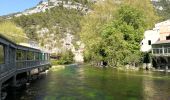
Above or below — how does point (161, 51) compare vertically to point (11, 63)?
above

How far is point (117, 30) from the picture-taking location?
9688 centimetres

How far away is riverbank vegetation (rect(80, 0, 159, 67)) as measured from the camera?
9206 centimetres

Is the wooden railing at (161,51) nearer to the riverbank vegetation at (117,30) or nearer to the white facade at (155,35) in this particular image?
the white facade at (155,35)

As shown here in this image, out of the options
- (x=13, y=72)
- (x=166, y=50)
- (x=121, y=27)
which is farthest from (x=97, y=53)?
(x=13, y=72)

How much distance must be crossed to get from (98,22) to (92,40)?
6073 millimetres

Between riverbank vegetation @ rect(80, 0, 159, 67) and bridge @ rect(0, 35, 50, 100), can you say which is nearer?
bridge @ rect(0, 35, 50, 100)

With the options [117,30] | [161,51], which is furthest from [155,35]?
[117,30]

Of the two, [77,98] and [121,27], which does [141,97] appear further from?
[121,27]

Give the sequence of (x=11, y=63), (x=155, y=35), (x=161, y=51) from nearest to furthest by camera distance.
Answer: (x=11, y=63)
(x=161, y=51)
(x=155, y=35)

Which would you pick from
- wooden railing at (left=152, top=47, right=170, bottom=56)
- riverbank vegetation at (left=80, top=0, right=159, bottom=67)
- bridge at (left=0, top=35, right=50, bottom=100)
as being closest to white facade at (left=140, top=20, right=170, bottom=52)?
riverbank vegetation at (left=80, top=0, right=159, bottom=67)

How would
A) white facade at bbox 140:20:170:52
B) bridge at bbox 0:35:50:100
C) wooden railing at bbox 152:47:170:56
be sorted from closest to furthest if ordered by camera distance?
bridge at bbox 0:35:50:100
wooden railing at bbox 152:47:170:56
white facade at bbox 140:20:170:52

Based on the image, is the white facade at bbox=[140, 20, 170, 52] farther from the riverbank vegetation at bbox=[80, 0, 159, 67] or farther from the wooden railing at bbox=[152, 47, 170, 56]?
the wooden railing at bbox=[152, 47, 170, 56]

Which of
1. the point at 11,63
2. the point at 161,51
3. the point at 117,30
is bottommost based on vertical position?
the point at 11,63

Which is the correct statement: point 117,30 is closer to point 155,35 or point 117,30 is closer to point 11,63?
point 155,35
